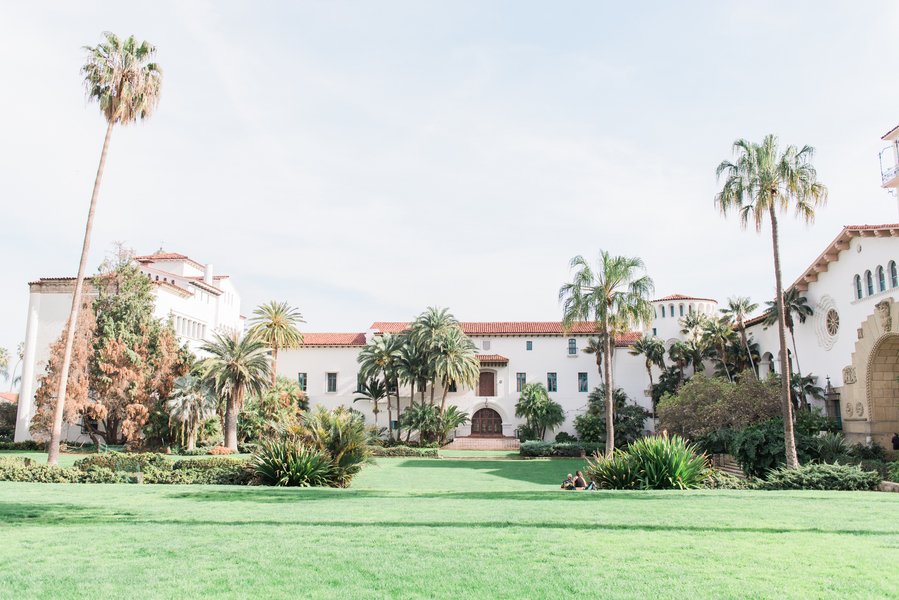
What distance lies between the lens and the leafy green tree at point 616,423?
165 ft

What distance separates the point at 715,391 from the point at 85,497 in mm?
30682

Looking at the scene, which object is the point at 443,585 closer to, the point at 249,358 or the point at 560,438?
the point at 249,358

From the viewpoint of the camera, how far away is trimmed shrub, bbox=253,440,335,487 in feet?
60.0

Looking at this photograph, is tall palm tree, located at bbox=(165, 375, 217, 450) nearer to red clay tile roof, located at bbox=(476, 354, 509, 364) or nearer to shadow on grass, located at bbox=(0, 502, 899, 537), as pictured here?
red clay tile roof, located at bbox=(476, 354, 509, 364)

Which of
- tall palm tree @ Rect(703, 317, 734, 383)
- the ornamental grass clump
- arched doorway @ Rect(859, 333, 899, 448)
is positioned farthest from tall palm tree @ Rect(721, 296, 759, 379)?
the ornamental grass clump

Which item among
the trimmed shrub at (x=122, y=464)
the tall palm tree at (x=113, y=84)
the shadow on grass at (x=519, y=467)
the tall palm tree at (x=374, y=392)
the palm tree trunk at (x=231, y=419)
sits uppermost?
the tall palm tree at (x=113, y=84)

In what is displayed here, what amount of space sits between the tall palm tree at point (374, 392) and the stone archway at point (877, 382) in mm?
34556

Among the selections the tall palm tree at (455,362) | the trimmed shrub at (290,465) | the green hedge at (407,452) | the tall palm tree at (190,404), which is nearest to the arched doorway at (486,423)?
the tall palm tree at (455,362)

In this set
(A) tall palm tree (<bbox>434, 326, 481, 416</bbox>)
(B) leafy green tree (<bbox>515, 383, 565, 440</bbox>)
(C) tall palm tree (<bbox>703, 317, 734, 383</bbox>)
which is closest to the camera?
(C) tall palm tree (<bbox>703, 317, 734, 383</bbox>)

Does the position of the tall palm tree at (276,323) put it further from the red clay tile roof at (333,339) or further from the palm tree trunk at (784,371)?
the palm tree trunk at (784,371)

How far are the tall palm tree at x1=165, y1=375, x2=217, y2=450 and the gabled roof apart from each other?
34.6m

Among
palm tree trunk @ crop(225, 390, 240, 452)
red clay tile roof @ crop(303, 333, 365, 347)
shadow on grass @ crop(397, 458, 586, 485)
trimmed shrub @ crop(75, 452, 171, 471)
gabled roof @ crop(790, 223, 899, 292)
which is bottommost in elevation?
shadow on grass @ crop(397, 458, 586, 485)

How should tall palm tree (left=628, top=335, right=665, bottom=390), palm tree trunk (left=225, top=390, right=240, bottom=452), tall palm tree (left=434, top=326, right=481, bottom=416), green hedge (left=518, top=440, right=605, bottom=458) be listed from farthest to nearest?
tall palm tree (left=628, top=335, right=665, bottom=390) → tall palm tree (left=434, top=326, right=481, bottom=416) → green hedge (left=518, top=440, right=605, bottom=458) → palm tree trunk (left=225, top=390, right=240, bottom=452)

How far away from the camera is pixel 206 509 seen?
1142 centimetres
